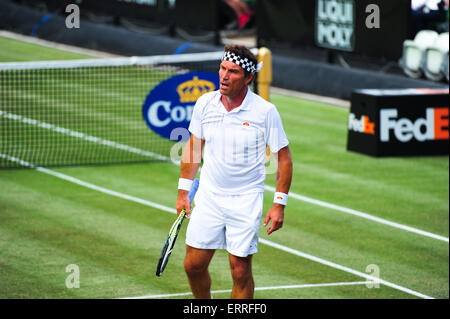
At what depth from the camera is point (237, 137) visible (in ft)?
24.2

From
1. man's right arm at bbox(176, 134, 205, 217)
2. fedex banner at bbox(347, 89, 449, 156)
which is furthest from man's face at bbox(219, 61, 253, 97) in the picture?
fedex banner at bbox(347, 89, 449, 156)

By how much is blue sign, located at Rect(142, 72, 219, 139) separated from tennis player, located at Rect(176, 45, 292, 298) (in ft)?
27.1

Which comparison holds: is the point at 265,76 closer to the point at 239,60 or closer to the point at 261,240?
the point at 261,240

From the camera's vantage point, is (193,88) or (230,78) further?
(193,88)

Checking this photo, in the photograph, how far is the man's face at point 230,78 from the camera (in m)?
7.29

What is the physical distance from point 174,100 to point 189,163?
27.6 feet

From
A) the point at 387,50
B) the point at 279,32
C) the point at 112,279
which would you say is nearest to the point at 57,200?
the point at 112,279

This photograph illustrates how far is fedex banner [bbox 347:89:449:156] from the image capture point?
1706 cm

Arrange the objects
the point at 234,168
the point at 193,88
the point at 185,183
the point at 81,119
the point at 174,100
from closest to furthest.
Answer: the point at 234,168, the point at 185,183, the point at 174,100, the point at 193,88, the point at 81,119

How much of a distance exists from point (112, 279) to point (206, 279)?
2588mm

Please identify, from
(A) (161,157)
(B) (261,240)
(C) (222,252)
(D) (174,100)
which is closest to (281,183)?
(C) (222,252)

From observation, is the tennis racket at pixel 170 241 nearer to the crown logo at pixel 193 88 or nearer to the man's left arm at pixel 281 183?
the man's left arm at pixel 281 183

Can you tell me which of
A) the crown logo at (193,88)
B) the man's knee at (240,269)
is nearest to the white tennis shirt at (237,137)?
the man's knee at (240,269)
